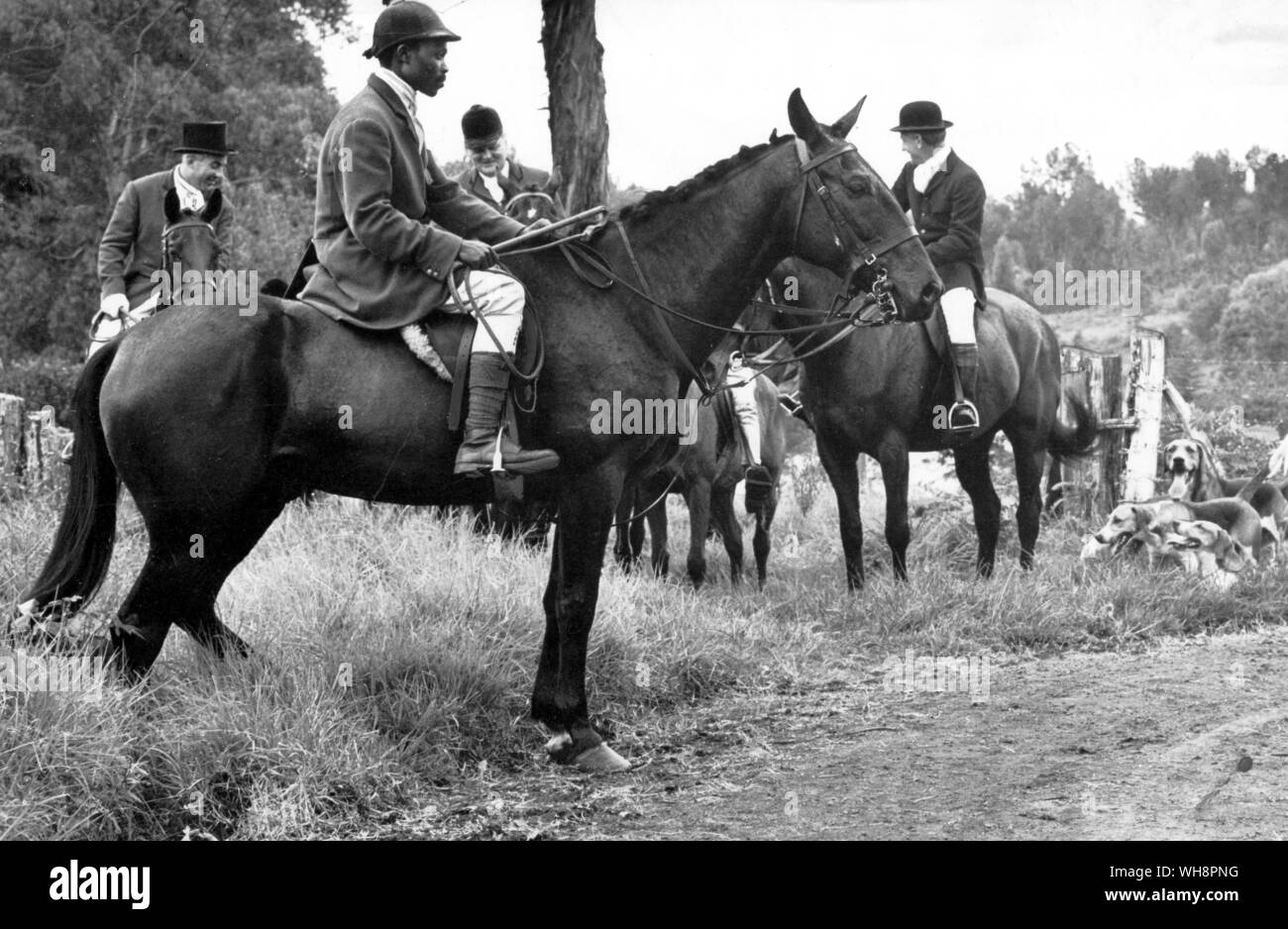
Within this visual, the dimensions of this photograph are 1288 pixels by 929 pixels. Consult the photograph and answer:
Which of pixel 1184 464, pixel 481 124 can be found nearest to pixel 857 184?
pixel 481 124

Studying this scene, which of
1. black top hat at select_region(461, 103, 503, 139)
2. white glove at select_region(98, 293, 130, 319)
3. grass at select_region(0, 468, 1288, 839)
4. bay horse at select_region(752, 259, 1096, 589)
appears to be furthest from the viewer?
black top hat at select_region(461, 103, 503, 139)

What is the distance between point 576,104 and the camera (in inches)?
426

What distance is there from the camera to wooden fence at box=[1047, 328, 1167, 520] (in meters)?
12.9

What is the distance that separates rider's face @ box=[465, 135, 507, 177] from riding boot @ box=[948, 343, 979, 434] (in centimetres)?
349

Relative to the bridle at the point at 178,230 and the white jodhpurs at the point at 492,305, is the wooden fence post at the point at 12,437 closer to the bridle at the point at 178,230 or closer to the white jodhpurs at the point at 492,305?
the bridle at the point at 178,230

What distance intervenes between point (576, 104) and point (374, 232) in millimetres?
5301

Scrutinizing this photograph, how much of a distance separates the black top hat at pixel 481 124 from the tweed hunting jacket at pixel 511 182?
24 cm

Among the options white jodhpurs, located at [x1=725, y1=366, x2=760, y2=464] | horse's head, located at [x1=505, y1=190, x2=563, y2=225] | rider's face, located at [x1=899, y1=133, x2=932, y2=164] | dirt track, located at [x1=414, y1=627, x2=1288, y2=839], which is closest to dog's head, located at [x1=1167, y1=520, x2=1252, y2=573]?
dirt track, located at [x1=414, y1=627, x2=1288, y2=839]

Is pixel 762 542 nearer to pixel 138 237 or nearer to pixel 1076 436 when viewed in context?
pixel 1076 436

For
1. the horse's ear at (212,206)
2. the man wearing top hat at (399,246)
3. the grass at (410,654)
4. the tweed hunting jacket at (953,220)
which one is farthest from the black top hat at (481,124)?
the man wearing top hat at (399,246)

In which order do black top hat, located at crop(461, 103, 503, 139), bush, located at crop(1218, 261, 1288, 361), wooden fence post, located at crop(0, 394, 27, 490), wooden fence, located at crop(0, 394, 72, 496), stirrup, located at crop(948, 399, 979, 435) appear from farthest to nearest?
bush, located at crop(1218, 261, 1288, 361)
wooden fence post, located at crop(0, 394, 27, 490)
black top hat, located at crop(461, 103, 503, 139)
wooden fence, located at crop(0, 394, 72, 496)
stirrup, located at crop(948, 399, 979, 435)

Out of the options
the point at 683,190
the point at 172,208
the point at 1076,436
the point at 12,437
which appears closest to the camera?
the point at 683,190

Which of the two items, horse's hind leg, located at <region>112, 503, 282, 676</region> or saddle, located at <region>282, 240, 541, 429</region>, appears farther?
saddle, located at <region>282, 240, 541, 429</region>

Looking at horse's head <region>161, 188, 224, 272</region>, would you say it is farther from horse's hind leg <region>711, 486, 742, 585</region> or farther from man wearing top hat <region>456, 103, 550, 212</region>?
horse's hind leg <region>711, 486, 742, 585</region>
